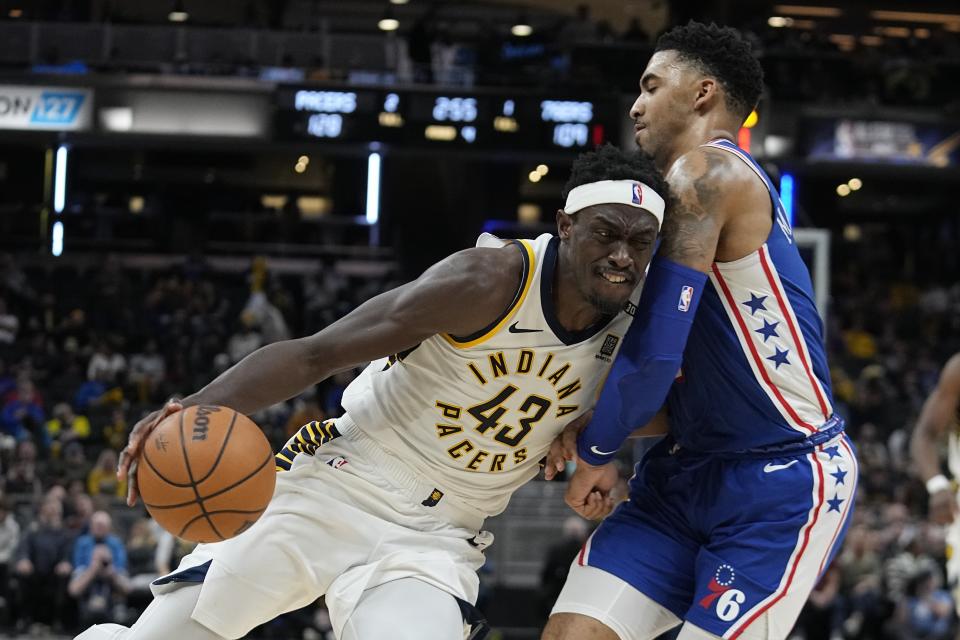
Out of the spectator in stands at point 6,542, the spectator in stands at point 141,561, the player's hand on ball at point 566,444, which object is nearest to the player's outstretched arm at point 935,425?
the player's hand on ball at point 566,444

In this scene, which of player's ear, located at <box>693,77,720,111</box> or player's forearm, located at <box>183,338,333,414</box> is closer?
player's forearm, located at <box>183,338,333,414</box>

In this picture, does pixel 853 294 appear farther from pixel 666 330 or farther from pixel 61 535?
pixel 666 330

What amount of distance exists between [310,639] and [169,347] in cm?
779

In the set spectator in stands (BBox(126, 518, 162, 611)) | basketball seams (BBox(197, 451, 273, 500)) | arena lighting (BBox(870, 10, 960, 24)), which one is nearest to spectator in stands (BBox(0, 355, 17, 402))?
spectator in stands (BBox(126, 518, 162, 611))

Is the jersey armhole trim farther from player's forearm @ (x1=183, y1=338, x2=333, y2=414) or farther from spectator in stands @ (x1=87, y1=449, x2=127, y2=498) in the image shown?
spectator in stands @ (x1=87, y1=449, x2=127, y2=498)

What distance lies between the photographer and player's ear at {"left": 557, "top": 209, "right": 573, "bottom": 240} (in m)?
4.05

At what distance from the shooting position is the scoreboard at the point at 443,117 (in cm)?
1673

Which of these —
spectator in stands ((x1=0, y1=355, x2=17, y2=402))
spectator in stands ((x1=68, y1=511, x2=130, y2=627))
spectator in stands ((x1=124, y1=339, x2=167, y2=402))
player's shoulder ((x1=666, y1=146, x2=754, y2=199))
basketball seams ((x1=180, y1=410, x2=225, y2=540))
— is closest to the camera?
basketball seams ((x1=180, y1=410, x2=225, y2=540))

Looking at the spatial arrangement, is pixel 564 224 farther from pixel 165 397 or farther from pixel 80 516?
pixel 165 397

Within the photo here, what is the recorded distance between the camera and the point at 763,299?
402 cm

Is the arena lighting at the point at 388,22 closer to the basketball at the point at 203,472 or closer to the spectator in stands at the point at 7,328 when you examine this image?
the spectator in stands at the point at 7,328

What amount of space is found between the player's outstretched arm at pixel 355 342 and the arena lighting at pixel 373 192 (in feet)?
63.4

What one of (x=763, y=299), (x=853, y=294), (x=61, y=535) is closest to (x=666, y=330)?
(x=763, y=299)

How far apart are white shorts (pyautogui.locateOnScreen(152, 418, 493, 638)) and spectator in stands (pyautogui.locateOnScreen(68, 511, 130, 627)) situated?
24.9 feet
